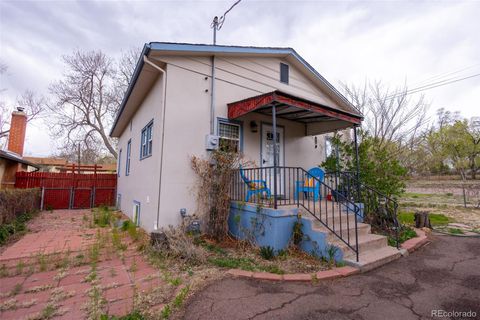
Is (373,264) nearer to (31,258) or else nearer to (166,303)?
(166,303)

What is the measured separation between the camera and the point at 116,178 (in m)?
13.0

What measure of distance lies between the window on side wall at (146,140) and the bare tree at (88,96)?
13222 millimetres

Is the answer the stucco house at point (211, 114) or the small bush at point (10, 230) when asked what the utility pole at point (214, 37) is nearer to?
the stucco house at point (211, 114)

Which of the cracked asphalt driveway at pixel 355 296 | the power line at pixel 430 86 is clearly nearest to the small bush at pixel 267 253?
the cracked asphalt driveway at pixel 355 296

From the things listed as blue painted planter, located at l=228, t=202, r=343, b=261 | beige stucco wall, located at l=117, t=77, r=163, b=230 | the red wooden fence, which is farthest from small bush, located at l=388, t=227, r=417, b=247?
the red wooden fence

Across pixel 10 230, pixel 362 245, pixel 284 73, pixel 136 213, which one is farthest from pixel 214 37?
pixel 10 230

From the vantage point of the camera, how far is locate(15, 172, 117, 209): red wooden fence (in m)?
11.6

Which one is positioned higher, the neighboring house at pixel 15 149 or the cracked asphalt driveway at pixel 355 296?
the neighboring house at pixel 15 149

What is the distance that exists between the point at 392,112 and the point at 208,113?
10068mm

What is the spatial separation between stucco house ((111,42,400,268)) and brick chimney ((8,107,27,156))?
8720 millimetres

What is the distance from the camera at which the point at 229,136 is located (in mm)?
6281

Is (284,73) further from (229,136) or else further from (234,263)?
(234,263)

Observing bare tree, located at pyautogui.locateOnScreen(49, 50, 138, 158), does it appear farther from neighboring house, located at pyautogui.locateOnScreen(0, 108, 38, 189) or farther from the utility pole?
the utility pole

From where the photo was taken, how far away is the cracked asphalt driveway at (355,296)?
256 cm
